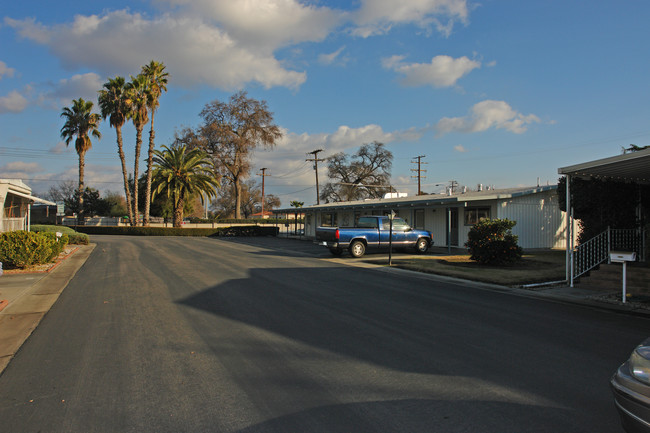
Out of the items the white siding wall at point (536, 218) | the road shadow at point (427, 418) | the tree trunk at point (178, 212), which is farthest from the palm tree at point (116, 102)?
the road shadow at point (427, 418)

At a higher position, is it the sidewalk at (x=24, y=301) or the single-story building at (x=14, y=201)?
the single-story building at (x=14, y=201)

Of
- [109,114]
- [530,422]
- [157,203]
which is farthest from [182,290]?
[157,203]

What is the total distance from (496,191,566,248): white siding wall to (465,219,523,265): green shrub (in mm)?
5686

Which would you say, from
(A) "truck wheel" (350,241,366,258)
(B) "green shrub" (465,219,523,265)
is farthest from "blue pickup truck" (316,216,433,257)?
(B) "green shrub" (465,219,523,265)

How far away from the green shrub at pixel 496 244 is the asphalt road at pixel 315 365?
6.31 meters

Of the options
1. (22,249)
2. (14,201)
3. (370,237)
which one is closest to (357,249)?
(370,237)

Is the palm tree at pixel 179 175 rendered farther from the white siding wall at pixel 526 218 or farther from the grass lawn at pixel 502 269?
the grass lawn at pixel 502 269

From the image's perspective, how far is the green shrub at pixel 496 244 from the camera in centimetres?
1519

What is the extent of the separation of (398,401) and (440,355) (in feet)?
5.05

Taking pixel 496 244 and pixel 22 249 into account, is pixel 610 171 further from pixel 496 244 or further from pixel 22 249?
pixel 22 249

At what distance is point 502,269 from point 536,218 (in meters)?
9.38

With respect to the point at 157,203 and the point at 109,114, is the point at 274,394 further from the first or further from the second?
the point at 157,203

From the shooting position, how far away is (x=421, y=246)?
2062cm

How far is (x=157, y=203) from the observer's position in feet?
188
